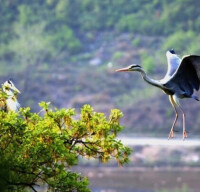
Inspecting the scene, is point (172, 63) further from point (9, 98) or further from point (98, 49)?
point (98, 49)

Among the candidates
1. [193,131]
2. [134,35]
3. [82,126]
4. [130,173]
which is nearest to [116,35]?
[134,35]

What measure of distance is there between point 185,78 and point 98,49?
46.2 metres

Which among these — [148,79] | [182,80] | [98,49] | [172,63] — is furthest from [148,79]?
[98,49]

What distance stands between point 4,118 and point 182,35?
150 ft

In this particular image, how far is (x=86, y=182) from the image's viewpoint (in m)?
12.8

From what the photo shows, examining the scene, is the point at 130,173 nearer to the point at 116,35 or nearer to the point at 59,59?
the point at 59,59

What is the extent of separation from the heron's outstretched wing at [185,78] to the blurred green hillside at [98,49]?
3441 cm

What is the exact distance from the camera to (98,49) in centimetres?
6031

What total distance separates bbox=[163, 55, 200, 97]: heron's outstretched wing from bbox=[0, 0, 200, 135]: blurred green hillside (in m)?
34.4

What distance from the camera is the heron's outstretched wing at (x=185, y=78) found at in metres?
14.0

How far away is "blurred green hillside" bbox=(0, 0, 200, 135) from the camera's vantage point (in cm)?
5184

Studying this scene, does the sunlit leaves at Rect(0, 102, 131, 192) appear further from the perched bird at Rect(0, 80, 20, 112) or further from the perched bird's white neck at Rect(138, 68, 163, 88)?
the perched bird's white neck at Rect(138, 68, 163, 88)

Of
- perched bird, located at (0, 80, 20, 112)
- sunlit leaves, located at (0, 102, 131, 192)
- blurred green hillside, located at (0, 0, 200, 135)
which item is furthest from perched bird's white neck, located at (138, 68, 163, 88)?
blurred green hillside, located at (0, 0, 200, 135)

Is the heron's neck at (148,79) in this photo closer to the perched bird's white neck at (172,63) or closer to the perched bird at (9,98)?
the perched bird's white neck at (172,63)
